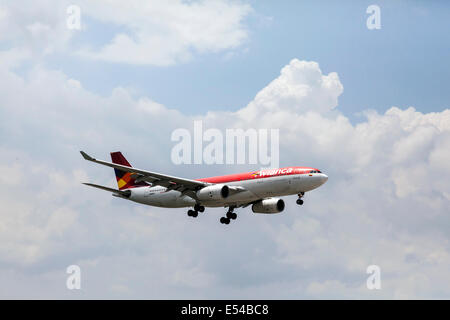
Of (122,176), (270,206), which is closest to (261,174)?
(270,206)

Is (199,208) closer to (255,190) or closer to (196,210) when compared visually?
(196,210)

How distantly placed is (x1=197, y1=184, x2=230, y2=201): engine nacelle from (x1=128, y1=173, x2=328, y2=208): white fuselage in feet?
2.29

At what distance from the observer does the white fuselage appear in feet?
215

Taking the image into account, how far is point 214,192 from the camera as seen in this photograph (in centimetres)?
6831

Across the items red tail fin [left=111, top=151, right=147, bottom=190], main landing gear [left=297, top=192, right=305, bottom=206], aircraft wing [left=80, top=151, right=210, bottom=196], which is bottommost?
main landing gear [left=297, top=192, right=305, bottom=206]

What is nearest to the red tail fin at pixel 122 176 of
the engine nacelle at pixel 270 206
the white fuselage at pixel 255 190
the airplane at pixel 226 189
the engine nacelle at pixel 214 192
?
the airplane at pixel 226 189

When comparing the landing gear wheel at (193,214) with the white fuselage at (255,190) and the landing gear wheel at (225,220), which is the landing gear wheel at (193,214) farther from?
the landing gear wheel at (225,220)

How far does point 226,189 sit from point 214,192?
131cm

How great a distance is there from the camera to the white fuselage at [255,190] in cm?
6556

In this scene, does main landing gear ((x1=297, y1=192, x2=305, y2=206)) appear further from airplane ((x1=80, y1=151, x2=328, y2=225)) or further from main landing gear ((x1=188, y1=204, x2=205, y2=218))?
main landing gear ((x1=188, y1=204, x2=205, y2=218))

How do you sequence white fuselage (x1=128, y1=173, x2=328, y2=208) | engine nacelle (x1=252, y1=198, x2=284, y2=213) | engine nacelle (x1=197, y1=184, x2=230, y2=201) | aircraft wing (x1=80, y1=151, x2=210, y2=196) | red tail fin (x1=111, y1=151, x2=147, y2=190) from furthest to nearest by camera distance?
1. red tail fin (x1=111, y1=151, x2=147, y2=190)
2. engine nacelle (x1=252, y1=198, x2=284, y2=213)
3. engine nacelle (x1=197, y1=184, x2=230, y2=201)
4. aircraft wing (x1=80, y1=151, x2=210, y2=196)
5. white fuselage (x1=128, y1=173, x2=328, y2=208)

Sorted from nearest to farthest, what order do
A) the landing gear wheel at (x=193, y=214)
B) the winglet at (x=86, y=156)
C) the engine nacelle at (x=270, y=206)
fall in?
1. the winglet at (x=86, y=156)
2. the landing gear wheel at (x=193, y=214)
3. the engine nacelle at (x=270, y=206)

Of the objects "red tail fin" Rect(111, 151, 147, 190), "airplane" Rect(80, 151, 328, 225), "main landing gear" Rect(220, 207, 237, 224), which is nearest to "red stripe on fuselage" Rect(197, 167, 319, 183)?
"airplane" Rect(80, 151, 328, 225)
